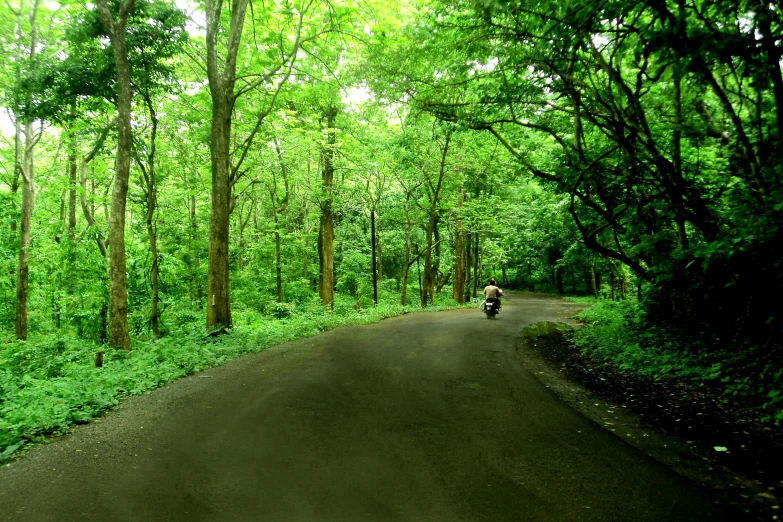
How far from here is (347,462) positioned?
4.07 metres

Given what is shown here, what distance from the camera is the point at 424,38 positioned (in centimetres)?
821

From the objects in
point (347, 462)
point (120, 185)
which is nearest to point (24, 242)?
→ point (120, 185)

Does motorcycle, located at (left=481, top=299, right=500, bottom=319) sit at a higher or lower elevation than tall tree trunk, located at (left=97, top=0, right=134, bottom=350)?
lower

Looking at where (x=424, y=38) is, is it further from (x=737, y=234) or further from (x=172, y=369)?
(x=172, y=369)

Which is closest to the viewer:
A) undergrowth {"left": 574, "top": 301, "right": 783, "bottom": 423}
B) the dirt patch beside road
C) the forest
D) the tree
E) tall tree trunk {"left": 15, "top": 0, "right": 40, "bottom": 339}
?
the dirt patch beside road

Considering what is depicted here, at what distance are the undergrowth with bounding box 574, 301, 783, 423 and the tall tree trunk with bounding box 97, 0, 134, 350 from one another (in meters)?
11.0

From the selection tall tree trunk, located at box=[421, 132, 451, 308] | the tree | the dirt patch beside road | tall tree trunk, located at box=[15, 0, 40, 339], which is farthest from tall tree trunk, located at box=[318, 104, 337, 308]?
the dirt patch beside road

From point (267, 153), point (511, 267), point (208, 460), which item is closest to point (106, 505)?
point (208, 460)

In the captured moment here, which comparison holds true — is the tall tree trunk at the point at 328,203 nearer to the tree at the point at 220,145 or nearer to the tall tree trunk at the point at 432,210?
the tall tree trunk at the point at 432,210

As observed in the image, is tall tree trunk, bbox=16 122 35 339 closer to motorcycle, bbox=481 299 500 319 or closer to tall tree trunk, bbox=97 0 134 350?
tall tree trunk, bbox=97 0 134 350

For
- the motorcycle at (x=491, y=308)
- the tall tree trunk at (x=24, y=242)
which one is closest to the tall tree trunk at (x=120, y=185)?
the tall tree trunk at (x=24, y=242)

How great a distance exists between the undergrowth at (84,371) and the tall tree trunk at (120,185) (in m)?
0.81

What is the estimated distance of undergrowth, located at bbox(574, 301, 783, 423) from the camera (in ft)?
18.0

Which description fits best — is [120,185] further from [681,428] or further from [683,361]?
[683,361]
